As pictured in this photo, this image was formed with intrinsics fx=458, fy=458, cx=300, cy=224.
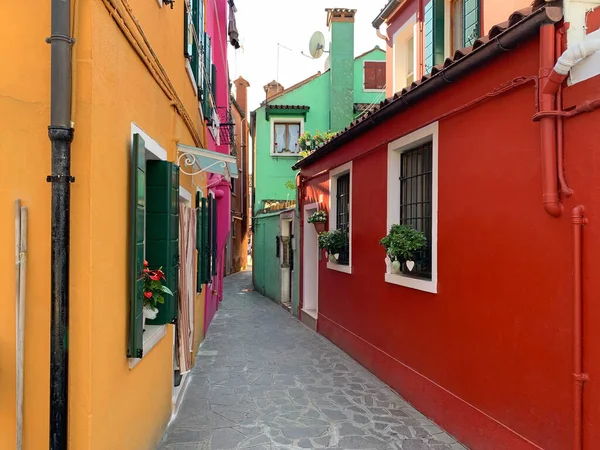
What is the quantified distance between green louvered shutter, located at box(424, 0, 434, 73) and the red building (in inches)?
79.1

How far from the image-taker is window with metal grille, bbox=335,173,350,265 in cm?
832

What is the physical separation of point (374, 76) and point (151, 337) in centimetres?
1556

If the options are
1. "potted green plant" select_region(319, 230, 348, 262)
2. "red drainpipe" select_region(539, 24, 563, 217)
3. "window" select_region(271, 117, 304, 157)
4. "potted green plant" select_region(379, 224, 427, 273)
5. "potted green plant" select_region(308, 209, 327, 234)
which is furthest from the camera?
"window" select_region(271, 117, 304, 157)

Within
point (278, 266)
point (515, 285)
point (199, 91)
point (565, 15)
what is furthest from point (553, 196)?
point (278, 266)

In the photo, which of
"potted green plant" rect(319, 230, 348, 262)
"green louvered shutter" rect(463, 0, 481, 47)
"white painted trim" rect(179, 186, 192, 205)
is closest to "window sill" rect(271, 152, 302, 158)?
"potted green plant" rect(319, 230, 348, 262)

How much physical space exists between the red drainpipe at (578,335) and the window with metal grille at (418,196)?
2289 millimetres

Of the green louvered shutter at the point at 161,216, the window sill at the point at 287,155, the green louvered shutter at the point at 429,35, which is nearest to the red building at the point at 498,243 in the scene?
the green louvered shutter at the point at 429,35

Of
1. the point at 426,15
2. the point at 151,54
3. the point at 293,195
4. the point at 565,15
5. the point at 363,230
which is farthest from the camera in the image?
the point at 293,195

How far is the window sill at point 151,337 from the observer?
3.31 metres

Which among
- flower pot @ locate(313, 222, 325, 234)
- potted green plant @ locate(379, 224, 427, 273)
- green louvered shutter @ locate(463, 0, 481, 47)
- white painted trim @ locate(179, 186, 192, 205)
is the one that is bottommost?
potted green plant @ locate(379, 224, 427, 273)

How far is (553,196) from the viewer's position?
3.21 meters

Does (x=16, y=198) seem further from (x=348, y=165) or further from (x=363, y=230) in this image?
(x=348, y=165)

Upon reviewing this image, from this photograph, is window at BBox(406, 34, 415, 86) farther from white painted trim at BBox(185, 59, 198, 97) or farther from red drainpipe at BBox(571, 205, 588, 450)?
red drainpipe at BBox(571, 205, 588, 450)

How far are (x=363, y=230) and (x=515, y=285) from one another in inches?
140
